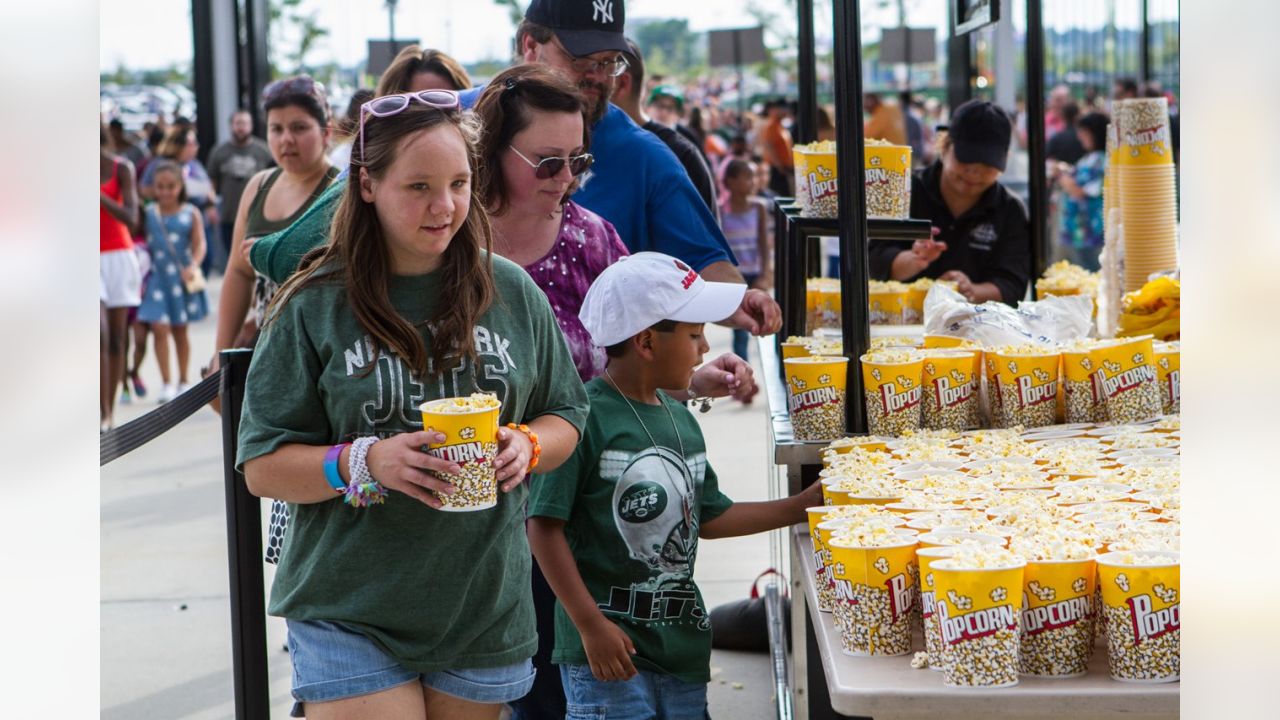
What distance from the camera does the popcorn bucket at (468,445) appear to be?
85.1 inches

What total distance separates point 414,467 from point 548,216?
1.30 m

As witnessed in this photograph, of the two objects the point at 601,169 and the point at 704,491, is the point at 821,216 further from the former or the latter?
the point at 704,491

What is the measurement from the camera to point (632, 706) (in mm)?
2955

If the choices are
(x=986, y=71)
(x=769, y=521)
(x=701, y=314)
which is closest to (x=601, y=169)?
(x=701, y=314)

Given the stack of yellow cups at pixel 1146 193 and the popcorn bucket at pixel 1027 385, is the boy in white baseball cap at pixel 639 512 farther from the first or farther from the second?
the stack of yellow cups at pixel 1146 193

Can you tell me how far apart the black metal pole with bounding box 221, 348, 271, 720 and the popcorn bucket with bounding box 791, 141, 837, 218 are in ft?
5.14

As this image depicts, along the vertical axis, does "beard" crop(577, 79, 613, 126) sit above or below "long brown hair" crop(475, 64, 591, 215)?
above

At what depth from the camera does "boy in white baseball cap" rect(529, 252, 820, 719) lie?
2965mm

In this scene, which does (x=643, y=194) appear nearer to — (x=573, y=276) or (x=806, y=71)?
(x=573, y=276)

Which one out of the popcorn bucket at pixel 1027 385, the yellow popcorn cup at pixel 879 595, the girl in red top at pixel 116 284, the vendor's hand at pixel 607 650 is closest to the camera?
the yellow popcorn cup at pixel 879 595

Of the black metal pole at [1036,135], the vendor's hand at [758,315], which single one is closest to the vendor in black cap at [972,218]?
the black metal pole at [1036,135]

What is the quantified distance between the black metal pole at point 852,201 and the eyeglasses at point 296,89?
9.21 ft

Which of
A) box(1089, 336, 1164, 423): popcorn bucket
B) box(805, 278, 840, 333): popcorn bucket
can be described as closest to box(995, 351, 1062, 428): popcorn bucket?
box(1089, 336, 1164, 423): popcorn bucket

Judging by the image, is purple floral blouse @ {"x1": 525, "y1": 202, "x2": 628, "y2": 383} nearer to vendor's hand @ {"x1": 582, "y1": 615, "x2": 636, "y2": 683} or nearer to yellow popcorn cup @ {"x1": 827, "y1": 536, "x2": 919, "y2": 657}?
vendor's hand @ {"x1": 582, "y1": 615, "x2": 636, "y2": 683}
